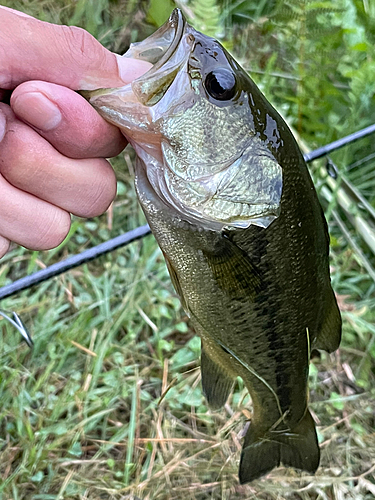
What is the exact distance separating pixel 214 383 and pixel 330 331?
1.31 feet

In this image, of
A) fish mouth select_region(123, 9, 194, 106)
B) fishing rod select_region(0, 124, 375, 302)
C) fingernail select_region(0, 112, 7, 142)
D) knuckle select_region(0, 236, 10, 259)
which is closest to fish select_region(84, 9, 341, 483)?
fish mouth select_region(123, 9, 194, 106)

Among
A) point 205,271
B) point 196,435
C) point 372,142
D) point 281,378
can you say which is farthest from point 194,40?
point 372,142

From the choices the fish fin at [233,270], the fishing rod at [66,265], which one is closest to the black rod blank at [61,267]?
the fishing rod at [66,265]

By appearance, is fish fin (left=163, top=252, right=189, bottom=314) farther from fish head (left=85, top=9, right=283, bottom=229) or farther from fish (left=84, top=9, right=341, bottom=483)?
fish head (left=85, top=9, right=283, bottom=229)

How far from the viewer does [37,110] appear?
0.85m

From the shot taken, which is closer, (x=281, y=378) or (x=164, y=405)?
(x=281, y=378)

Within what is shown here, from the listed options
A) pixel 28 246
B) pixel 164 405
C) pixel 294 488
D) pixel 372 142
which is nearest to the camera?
pixel 28 246

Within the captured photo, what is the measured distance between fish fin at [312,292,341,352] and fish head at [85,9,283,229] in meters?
0.44

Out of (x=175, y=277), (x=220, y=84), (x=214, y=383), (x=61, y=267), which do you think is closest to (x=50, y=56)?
(x=220, y=84)

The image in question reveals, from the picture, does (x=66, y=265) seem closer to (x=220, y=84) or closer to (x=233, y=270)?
(x=233, y=270)

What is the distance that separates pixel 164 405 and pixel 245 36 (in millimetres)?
2251

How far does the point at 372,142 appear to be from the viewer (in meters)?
2.76

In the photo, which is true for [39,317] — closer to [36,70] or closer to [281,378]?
[281,378]

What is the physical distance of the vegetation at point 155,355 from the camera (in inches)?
69.6
